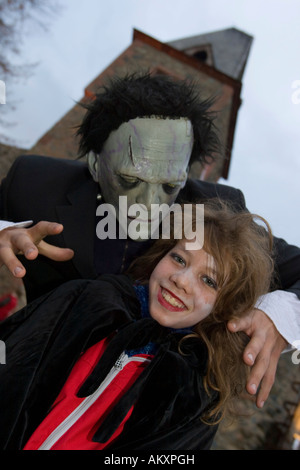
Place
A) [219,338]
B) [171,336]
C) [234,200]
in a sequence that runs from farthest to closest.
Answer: [234,200] < [219,338] < [171,336]

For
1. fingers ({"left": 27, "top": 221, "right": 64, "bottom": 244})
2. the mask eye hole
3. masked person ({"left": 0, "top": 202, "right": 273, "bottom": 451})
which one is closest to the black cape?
masked person ({"left": 0, "top": 202, "right": 273, "bottom": 451})

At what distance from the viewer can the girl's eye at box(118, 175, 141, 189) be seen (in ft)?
6.40

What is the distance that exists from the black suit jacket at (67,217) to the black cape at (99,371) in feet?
1.67

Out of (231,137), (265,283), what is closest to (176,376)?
(265,283)

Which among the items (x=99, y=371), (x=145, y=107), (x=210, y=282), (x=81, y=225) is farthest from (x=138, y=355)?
(x=145, y=107)

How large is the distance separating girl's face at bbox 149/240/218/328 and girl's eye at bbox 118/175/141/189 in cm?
48

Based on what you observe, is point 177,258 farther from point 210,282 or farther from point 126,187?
point 126,187

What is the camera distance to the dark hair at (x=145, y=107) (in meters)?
2.03

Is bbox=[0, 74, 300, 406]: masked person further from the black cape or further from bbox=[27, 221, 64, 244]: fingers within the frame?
bbox=[27, 221, 64, 244]: fingers

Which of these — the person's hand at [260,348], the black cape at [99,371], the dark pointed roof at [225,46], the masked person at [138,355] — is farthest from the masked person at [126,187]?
the dark pointed roof at [225,46]

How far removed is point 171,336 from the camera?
164 centimetres

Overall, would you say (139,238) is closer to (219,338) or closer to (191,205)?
(191,205)

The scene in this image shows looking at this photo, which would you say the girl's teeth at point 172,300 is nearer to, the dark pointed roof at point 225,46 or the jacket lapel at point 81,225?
the jacket lapel at point 81,225
